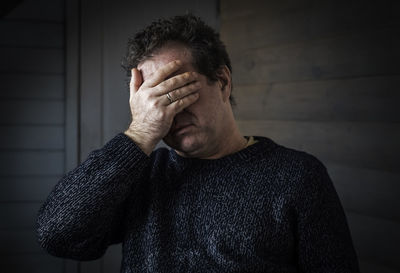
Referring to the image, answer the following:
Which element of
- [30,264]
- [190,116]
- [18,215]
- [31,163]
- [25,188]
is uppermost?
[190,116]

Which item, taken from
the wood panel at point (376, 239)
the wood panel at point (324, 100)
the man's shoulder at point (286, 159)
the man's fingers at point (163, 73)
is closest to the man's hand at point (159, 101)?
the man's fingers at point (163, 73)

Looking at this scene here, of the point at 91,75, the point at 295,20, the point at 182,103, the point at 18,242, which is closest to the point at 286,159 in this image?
the point at 182,103

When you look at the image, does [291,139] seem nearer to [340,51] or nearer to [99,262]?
[340,51]

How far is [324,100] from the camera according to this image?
1.52 metres

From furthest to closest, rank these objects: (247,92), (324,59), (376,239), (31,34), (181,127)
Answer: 1. (31,34)
2. (247,92)
3. (324,59)
4. (376,239)
5. (181,127)

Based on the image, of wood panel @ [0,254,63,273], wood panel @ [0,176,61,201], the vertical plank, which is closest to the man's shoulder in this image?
the vertical plank

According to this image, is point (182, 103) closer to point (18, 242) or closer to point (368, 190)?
point (368, 190)

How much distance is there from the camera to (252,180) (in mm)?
1085

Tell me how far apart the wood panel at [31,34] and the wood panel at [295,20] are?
0.84 meters

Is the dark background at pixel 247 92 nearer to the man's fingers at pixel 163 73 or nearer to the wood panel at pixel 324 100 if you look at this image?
the wood panel at pixel 324 100

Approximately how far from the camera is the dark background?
135cm

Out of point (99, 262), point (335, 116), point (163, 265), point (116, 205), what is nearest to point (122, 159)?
point (116, 205)

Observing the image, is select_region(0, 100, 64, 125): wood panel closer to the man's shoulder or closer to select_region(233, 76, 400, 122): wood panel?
select_region(233, 76, 400, 122): wood panel

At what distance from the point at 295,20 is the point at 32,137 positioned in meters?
1.37
